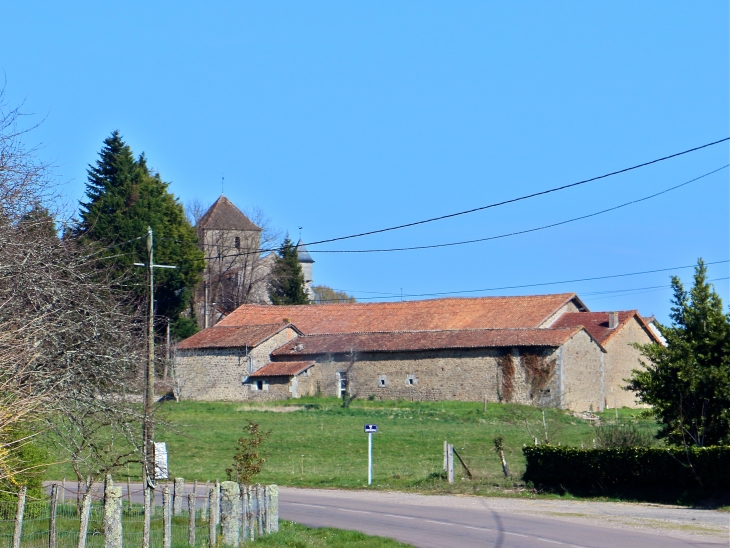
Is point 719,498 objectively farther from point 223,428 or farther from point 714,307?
point 223,428

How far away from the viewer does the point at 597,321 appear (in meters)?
57.8

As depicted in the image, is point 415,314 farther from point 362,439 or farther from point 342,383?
point 362,439

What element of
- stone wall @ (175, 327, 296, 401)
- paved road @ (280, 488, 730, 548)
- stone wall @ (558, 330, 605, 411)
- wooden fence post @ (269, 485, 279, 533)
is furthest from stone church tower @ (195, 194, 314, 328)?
wooden fence post @ (269, 485, 279, 533)

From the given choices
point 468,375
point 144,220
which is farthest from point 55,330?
point 468,375

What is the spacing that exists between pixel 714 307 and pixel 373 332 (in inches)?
1385

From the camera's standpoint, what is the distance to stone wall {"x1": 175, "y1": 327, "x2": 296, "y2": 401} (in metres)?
57.2

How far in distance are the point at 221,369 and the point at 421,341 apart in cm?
1273

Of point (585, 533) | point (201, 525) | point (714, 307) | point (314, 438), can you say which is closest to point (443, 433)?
point (314, 438)

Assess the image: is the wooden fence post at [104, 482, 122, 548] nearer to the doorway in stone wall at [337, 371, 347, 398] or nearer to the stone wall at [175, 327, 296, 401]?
the doorway in stone wall at [337, 371, 347, 398]

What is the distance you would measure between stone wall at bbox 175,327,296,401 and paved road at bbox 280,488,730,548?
31892mm

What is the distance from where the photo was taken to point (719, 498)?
72.2 ft

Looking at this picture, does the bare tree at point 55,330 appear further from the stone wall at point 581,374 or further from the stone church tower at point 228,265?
the stone church tower at point 228,265

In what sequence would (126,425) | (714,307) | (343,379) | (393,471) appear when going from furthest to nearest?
(343,379) < (393,471) < (714,307) < (126,425)

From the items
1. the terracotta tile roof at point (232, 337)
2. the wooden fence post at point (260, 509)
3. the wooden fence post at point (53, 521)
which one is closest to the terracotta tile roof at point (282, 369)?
the terracotta tile roof at point (232, 337)
